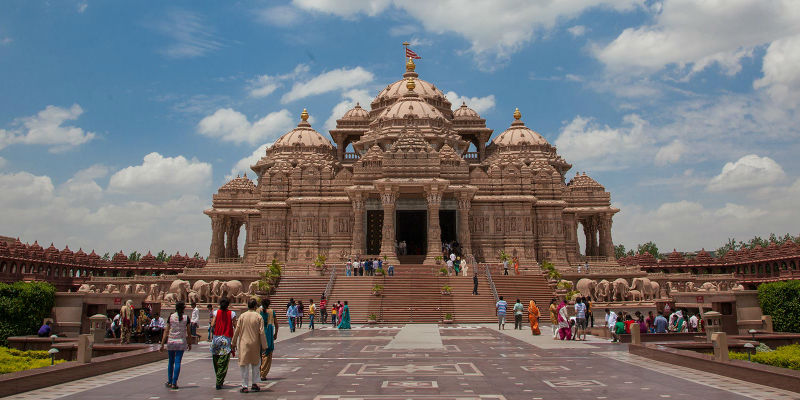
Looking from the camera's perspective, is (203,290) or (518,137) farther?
(518,137)

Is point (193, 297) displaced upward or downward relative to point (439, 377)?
upward

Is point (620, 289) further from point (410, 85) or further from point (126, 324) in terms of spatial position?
point (410, 85)

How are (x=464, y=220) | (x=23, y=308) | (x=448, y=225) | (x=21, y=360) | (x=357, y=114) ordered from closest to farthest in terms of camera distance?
(x=21, y=360), (x=23, y=308), (x=464, y=220), (x=448, y=225), (x=357, y=114)

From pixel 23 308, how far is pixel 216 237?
3774cm

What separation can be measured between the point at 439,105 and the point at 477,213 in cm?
2221

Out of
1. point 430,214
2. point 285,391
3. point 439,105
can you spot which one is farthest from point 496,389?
point 439,105

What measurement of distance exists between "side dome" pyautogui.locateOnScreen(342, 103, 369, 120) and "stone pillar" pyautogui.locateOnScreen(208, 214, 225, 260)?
20.0 meters

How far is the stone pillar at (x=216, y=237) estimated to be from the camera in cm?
6384

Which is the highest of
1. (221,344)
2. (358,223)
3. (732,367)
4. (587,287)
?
(358,223)

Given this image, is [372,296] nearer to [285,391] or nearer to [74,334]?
[74,334]

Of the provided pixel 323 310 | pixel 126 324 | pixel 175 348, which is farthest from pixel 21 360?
pixel 323 310

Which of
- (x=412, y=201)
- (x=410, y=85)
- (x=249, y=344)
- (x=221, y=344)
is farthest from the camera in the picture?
(x=410, y=85)

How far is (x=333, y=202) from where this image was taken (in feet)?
178

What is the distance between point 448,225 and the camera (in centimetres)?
5825
